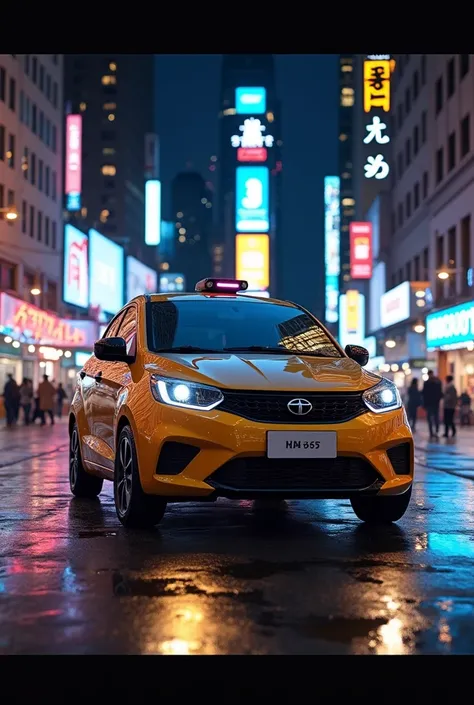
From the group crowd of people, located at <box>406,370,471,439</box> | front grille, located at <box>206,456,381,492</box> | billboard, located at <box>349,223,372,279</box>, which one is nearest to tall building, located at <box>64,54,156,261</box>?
billboard, located at <box>349,223,372,279</box>

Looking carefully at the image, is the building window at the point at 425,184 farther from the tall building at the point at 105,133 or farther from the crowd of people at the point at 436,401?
the tall building at the point at 105,133

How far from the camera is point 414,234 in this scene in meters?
57.2

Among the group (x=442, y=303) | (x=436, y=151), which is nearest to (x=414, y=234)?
(x=436, y=151)

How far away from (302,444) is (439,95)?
138 feet

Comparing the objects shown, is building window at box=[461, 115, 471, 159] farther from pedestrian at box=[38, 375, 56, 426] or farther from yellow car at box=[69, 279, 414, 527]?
yellow car at box=[69, 279, 414, 527]

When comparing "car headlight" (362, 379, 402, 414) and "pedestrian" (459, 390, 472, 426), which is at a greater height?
"car headlight" (362, 379, 402, 414)

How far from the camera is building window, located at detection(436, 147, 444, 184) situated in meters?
47.0

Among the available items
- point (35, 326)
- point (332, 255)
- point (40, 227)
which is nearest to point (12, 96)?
point (40, 227)

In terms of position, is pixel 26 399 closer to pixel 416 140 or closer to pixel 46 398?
pixel 46 398

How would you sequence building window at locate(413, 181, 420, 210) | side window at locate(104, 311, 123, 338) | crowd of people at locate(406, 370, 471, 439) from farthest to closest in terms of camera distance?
1. building window at locate(413, 181, 420, 210)
2. crowd of people at locate(406, 370, 471, 439)
3. side window at locate(104, 311, 123, 338)

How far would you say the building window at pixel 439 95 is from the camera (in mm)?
46844

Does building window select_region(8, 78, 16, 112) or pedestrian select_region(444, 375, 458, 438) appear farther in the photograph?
building window select_region(8, 78, 16, 112)

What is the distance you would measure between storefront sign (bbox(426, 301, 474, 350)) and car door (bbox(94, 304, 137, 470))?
1128 inches
